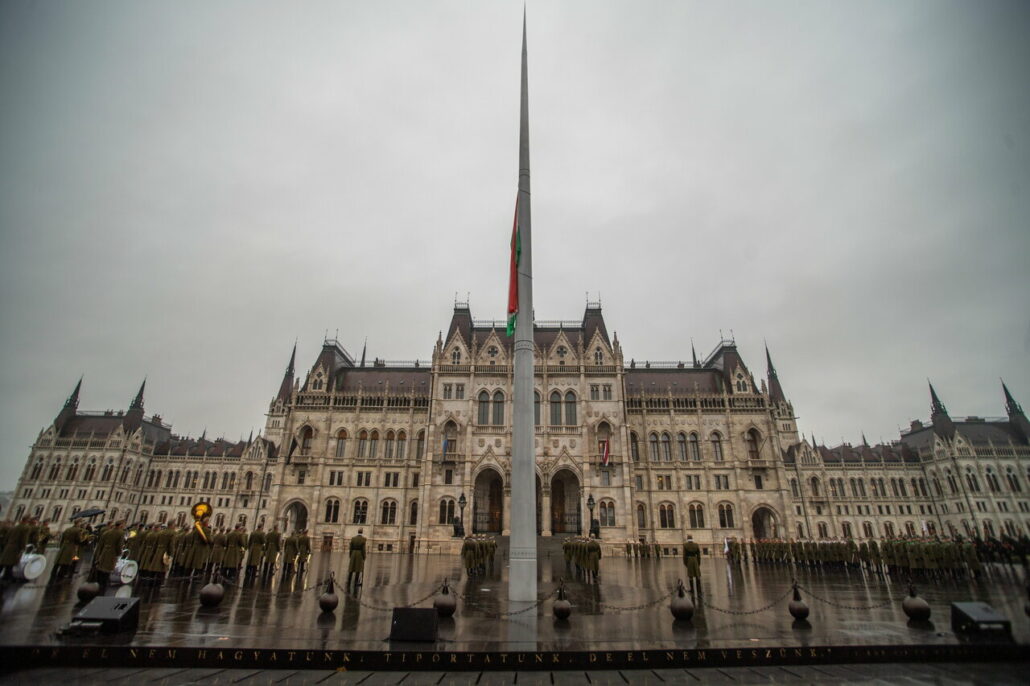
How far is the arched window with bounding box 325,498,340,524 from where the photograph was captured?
44.5 meters

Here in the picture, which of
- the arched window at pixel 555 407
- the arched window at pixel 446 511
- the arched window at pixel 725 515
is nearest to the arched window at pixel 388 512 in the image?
the arched window at pixel 446 511

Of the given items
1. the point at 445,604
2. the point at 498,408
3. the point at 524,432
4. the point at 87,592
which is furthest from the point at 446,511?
the point at 445,604

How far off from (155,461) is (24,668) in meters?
75.8

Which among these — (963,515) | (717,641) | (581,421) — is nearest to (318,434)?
(581,421)

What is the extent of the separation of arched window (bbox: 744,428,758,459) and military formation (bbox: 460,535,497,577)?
3183 centimetres

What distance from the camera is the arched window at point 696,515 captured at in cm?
4330

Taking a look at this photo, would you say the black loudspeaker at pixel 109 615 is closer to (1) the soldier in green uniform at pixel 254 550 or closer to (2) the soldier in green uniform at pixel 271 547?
(1) the soldier in green uniform at pixel 254 550

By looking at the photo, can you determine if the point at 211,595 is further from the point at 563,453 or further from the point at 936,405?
the point at 936,405

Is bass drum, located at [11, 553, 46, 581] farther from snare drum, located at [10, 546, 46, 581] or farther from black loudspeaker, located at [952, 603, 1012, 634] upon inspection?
black loudspeaker, located at [952, 603, 1012, 634]

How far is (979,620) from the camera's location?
775 cm

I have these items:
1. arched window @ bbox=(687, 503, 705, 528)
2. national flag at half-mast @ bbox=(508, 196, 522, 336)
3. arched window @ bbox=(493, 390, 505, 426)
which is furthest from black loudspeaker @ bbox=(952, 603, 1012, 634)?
arched window @ bbox=(687, 503, 705, 528)

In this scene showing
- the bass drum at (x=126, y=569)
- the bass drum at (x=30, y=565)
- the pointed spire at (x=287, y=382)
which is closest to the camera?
the bass drum at (x=30, y=565)

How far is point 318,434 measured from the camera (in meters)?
47.1

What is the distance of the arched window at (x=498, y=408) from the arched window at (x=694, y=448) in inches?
749
